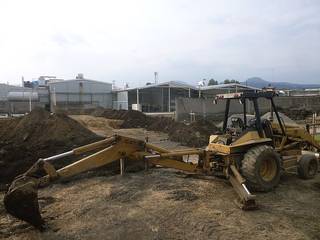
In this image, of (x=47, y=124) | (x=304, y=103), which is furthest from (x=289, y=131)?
(x=304, y=103)

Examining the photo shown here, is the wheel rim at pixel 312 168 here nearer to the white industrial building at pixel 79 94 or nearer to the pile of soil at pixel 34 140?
the pile of soil at pixel 34 140

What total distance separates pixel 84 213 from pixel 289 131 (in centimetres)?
570

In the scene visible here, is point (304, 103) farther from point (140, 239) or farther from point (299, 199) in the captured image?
point (140, 239)

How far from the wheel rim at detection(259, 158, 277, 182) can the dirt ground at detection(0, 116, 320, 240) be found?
1.18 ft

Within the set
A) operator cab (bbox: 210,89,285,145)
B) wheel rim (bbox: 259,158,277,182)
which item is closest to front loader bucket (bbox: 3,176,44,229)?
operator cab (bbox: 210,89,285,145)

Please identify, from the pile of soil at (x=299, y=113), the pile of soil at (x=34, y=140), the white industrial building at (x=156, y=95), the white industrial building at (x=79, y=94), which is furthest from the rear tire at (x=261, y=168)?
the white industrial building at (x=79, y=94)

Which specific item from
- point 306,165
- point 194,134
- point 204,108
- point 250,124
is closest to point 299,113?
point 204,108

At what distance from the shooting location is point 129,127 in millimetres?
28344

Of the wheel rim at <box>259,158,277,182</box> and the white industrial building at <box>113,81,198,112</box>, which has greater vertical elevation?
the white industrial building at <box>113,81,198,112</box>

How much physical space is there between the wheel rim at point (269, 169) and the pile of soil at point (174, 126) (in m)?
3.13

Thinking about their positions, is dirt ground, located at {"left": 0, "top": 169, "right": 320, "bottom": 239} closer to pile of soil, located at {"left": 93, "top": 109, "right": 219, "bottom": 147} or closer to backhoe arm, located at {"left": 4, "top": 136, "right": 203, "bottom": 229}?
backhoe arm, located at {"left": 4, "top": 136, "right": 203, "bottom": 229}

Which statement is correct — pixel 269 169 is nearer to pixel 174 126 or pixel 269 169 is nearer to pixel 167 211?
pixel 167 211

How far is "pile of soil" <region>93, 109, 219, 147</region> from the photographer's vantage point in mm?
19109

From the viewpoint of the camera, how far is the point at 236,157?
884 cm
